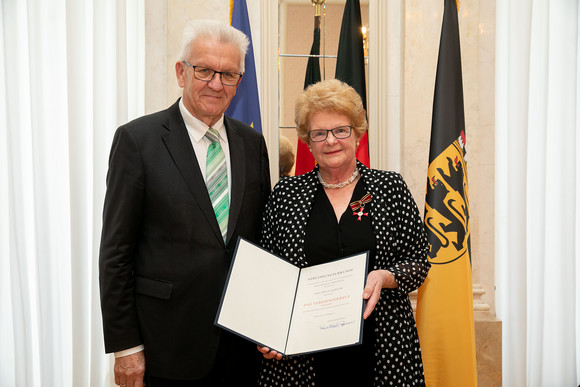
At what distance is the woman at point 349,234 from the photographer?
1897mm

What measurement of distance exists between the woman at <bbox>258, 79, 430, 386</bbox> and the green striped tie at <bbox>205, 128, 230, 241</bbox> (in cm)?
25

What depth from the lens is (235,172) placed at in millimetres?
1914

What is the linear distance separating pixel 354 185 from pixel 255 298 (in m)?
0.68

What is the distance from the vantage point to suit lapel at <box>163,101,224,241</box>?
5.85 ft

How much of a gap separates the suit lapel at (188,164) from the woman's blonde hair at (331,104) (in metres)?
0.51

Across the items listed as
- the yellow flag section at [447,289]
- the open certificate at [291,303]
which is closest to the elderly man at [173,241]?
the open certificate at [291,303]

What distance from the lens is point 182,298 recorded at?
70.2 inches

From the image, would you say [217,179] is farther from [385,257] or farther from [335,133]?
[385,257]
